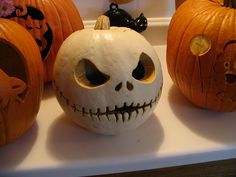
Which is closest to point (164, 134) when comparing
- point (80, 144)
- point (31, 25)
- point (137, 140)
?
point (137, 140)

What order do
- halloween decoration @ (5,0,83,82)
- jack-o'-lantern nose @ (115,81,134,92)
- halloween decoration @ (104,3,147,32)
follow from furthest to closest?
1. halloween decoration @ (104,3,147,32)
2. halloween decoration @ (5,0,83,82)
3. jack-o'-lantern nose @ (115,81,134,92)

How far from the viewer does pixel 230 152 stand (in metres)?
0.51

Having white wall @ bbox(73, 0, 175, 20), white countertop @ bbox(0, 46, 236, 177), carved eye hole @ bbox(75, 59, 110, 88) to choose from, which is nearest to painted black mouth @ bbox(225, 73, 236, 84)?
white countertop @ bbox(0, 46, 236, 177)

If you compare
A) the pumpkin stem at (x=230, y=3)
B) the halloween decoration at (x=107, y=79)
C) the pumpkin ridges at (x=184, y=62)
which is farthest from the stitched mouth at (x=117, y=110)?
the pumpkin stem at (x=230, y=3)

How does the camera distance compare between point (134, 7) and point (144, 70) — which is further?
point (134, 7)

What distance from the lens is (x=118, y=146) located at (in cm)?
51

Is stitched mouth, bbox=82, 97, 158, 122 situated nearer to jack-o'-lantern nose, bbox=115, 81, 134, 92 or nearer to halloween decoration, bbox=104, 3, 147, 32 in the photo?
jack-o'-lantern nose, bbox=115, 81, 134, 92

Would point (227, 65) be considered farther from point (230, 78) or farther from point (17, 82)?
point (17, 82)

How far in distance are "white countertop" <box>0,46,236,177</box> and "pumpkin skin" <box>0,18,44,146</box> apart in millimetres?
44

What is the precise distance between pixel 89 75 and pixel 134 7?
0.49m

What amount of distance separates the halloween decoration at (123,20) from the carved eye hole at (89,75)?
0.37 m

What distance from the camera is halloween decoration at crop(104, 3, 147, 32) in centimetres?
81

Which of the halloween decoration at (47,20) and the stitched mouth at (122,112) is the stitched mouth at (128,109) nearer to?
the stitched mouth at (122,112)

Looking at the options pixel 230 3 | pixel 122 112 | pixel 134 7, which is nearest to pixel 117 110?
pixel 122 112
